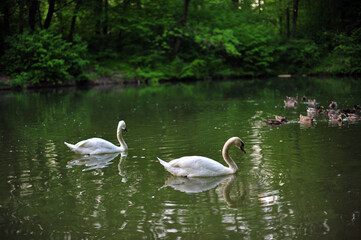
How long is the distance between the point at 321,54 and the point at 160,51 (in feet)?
54.3

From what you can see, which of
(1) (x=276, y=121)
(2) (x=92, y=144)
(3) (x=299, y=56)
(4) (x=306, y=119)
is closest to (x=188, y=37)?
(3) (x=299, y=56)

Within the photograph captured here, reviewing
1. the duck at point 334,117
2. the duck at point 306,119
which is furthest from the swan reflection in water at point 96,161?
the duck at point 334,117

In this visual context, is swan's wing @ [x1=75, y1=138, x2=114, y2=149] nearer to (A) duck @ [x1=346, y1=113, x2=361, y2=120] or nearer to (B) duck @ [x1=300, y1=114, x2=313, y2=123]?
(B) duck @ [x1=300, y1=114, x2=313, y2=123]

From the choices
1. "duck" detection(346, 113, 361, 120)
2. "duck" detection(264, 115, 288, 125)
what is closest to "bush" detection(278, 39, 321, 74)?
"duck" detection(346, 113, 361, 120)

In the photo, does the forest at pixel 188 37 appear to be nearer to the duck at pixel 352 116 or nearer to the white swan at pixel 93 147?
the duck at pixel 352 116

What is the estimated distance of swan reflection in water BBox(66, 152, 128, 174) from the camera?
941cm

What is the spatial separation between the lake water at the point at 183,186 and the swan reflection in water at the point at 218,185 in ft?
0.06

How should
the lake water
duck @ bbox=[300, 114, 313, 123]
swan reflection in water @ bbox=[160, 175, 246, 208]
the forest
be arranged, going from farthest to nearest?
the forest → duck @ bbox=[300, 114, 313, 123] → swan reflection in water @ bbox=[160, 175, 246, 208] → the lake water

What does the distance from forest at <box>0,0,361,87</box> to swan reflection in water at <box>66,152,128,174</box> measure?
2669cm

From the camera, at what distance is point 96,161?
32.9 ft

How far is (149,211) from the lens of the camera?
6371 mm

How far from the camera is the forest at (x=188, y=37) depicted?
39.3m

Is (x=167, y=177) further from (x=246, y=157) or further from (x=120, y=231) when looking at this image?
(x=120, y=231)

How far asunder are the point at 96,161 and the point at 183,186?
300 centimetres
